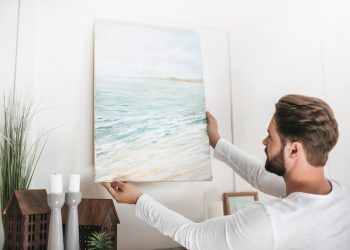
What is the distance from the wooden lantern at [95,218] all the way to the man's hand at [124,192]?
0.14 ft

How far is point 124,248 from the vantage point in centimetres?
186

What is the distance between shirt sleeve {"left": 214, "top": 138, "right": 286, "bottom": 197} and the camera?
1679 millimetres

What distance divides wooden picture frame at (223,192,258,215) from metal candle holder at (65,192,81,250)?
2.79ft

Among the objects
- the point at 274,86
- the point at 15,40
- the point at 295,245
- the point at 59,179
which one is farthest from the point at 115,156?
the point at 274,86

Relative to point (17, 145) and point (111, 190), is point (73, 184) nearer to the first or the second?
point (111, 190)

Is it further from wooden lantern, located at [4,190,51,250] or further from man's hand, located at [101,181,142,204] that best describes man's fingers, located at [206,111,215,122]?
wooden lantern, located at [4,190,51,250]

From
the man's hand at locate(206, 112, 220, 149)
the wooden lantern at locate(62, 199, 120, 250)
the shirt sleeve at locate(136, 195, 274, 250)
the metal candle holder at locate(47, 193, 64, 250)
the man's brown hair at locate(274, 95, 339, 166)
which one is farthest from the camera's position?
the man's hand at locate(206, 112, 220, 149)

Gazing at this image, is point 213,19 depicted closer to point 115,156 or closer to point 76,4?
point 76,4

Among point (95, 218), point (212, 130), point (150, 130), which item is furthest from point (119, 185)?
point (212, 130)

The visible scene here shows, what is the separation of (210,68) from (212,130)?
0.41m

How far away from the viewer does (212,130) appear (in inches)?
79.5

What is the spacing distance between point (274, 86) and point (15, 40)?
151cm

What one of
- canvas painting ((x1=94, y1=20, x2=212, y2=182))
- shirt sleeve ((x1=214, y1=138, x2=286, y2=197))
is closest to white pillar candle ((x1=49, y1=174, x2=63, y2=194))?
canvas painting ((x1=94, y1=20, x2=212, y2=182))

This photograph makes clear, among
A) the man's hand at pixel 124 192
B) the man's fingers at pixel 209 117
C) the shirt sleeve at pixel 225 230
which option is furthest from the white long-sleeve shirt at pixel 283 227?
the man's fingers at pixel 209 117
